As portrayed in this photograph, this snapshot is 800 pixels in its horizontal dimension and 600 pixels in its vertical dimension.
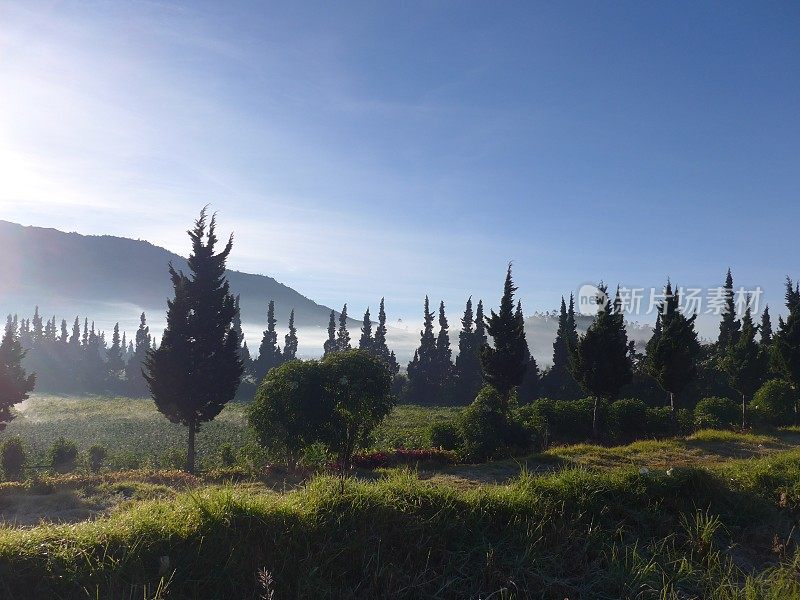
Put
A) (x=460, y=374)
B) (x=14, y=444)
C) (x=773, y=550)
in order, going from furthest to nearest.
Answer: (x=460, y=374)
(x=14, y=444)
(x=773, y=550)

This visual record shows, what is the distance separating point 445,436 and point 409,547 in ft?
57.0

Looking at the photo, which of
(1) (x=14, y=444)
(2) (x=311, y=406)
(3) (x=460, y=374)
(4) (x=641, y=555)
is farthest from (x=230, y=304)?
(3) (x=460, y=374)

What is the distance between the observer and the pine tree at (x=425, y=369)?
75.4m

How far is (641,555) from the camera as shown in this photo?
18.7ft

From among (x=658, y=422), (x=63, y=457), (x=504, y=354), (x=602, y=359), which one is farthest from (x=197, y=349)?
(x=658, y=422)

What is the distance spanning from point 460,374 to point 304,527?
234 ft

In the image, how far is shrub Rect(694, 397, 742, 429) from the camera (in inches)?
1036

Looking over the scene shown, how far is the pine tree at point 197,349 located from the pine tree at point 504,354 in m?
14.6

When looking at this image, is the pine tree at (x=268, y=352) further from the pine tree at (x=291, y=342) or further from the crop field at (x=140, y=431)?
the crop field at (x=140, y=431)

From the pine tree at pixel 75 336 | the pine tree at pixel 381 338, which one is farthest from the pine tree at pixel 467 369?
the pine tree at pixel 75 336

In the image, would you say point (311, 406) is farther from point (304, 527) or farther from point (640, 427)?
point (640, 427)

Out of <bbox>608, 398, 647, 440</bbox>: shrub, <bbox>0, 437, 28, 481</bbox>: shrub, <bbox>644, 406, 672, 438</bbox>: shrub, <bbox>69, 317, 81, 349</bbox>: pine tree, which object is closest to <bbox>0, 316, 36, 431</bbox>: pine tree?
<bbox>0, 437, 28, 481</bbox>: shrub

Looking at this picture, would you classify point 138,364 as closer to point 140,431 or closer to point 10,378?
point 140,431

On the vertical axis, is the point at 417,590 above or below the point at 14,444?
above
